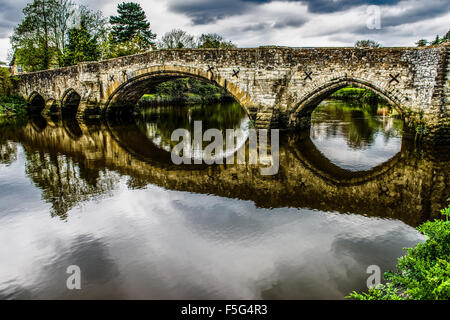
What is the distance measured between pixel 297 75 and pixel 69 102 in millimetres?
21075

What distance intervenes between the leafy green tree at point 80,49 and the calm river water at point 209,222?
72.9 ft

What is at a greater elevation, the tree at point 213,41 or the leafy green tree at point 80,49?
the tree at point 213,41

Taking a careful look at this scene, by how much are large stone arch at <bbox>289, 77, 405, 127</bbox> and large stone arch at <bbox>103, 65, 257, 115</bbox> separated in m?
2.10

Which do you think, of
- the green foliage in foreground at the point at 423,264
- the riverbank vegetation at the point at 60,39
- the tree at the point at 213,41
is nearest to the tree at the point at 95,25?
the riverbank vegetation at the point at 60,39

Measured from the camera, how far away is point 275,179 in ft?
26.0

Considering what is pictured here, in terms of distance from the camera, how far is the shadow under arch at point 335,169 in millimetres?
8012

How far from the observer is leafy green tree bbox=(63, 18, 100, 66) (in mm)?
29688

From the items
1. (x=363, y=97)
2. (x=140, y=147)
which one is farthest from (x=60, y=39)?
(x=363, y=97)

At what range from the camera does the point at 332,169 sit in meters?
9.05

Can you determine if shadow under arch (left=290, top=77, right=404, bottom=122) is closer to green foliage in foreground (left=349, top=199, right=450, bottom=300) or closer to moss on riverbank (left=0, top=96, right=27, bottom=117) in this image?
green foliage in foreground (left=349, top=199, right=450, bottom=300)

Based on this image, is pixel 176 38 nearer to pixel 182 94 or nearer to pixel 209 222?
pixel 182 94

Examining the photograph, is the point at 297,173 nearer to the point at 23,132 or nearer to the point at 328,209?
the point at 328,209

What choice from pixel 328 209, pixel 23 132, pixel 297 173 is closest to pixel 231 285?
pixel 328 209

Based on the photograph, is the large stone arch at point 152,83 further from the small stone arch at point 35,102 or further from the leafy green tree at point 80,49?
the small stone arch at point 35,102
